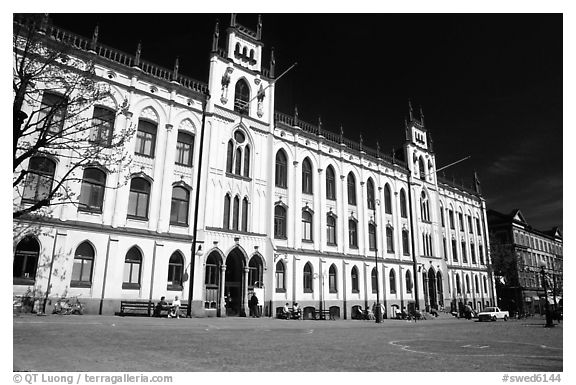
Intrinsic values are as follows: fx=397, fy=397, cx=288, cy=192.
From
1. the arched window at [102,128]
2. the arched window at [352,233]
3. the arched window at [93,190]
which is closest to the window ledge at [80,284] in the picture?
the arched window at [93,190]

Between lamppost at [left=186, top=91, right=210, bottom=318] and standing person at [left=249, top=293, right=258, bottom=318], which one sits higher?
lamppost at [left=186, top=91, right=210, bottom=318]

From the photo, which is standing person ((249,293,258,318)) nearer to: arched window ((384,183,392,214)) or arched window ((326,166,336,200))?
arched window ((326,166,336,200))

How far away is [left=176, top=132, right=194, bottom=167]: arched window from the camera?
80.1 feet

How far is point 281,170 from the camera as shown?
2981cm

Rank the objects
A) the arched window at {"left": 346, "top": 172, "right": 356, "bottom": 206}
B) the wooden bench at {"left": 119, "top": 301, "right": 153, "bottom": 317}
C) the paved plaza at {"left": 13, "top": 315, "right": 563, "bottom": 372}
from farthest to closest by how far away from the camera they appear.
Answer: the arched window at {"left": 346, "top": 172, "right": 356, "bottom": 206}, the wooden bench at {"left": 119, "top": 301, "right": 153, "bottom": 317}, the paved plaza at {"left": 13, "top": 315, "right": 563, "bottom": 372}

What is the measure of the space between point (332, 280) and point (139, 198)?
646 inches

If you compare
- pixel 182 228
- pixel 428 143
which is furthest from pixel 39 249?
pixel 428 143

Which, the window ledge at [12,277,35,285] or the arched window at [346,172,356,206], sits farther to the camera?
the arched window at [346,172,356,206]

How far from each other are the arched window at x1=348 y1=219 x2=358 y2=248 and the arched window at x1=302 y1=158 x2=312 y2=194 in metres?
5.19

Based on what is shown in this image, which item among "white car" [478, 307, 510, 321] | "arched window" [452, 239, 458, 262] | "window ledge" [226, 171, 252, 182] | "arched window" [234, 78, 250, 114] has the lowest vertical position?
"white car" [478, 307, 510, 321]

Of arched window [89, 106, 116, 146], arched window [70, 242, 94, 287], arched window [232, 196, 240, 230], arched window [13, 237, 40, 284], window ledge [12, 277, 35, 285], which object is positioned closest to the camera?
window ledge [12, 277, 35, 285]

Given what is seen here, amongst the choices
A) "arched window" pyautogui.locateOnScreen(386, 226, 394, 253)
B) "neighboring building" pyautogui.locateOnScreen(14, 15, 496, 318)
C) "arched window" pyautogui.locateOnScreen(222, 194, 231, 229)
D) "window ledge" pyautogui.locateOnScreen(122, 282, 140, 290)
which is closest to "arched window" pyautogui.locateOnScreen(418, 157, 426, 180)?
"neighboring building" pyautogui.locateOnScreen(14, 15, 496, 318)

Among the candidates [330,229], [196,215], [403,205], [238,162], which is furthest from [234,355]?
[403,205]

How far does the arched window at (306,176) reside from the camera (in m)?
31.3
